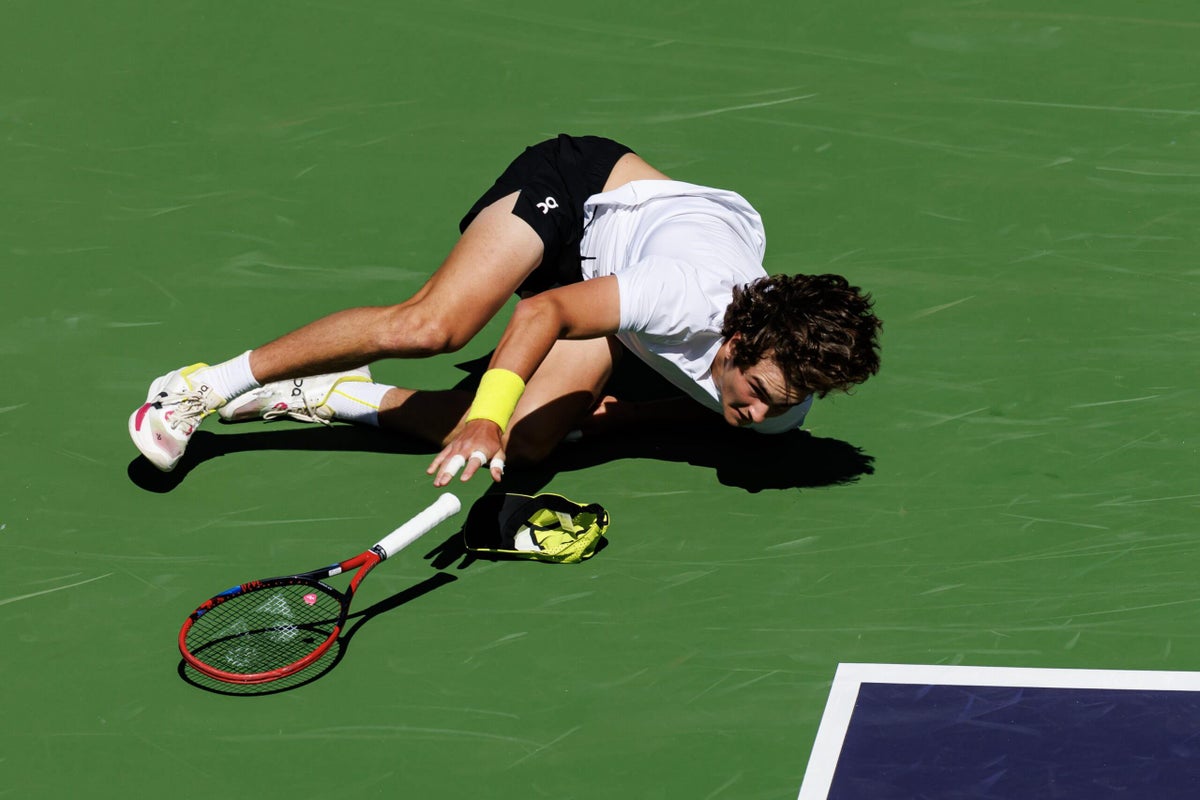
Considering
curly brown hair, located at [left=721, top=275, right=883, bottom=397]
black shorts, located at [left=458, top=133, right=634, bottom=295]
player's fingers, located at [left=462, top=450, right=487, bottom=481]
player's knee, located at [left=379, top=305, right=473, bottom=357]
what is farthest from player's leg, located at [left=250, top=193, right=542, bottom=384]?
curly brown hair, located at [left=721, top=275, right=883, bottom=397]

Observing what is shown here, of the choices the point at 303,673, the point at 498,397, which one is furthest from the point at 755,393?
the point at 303,673

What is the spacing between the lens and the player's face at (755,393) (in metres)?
6.34

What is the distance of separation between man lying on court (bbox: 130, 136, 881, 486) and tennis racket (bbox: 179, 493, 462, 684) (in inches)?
17.2

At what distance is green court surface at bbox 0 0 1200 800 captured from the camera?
18.4 ft

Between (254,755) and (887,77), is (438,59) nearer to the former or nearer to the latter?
(887,77)

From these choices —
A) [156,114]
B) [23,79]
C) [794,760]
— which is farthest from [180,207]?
[794,760]

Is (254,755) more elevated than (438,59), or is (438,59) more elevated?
(438,59)

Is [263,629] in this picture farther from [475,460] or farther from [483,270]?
[483,270]

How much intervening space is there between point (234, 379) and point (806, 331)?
7.50 ft

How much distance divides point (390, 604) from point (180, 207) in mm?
3639

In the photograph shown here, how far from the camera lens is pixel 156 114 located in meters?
9.80

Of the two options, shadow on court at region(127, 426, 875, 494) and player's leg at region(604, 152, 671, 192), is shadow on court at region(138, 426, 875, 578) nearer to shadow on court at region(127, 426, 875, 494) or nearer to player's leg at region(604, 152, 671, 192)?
shadow on court at region(127, 426, 875, 494)

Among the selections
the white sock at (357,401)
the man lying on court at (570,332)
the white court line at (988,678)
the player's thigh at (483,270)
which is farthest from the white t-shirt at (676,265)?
the white court line at (988,678)

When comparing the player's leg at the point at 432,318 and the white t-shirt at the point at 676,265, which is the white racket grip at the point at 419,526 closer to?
the player's leg at the point at 432,318
